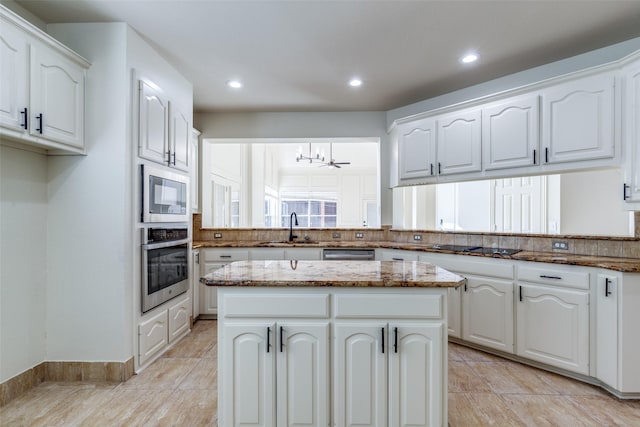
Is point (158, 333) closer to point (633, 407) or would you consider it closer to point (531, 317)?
point (531, 317)

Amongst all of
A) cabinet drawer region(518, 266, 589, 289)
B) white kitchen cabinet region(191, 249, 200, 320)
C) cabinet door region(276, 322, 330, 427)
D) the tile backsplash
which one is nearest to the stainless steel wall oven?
white kitchen cabinet region(191, 249, 200, 320)

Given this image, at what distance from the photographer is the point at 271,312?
162cm

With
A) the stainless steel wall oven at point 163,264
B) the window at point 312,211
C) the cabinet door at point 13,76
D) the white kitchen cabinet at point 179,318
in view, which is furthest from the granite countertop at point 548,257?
the window at point 312,211

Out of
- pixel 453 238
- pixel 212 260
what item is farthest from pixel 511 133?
pixel 212 260

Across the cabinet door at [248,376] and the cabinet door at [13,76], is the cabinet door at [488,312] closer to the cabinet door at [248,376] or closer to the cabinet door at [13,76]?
the cabinet door at [248,376]

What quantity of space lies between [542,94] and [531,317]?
1862 mm

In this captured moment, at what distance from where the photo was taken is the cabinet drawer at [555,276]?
2291 mm

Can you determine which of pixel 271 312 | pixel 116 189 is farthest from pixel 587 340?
pixel 116 189

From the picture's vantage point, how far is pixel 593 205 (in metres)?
3.34

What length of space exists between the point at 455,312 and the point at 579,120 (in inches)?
74.9

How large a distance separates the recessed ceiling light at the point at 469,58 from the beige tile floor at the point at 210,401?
2650mm

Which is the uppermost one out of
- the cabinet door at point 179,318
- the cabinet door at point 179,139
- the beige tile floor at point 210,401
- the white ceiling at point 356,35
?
the white ceiling at point 356,35

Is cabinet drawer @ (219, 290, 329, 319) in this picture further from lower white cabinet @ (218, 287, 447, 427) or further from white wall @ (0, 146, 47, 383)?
white wall @ (0, 146, 47, 383)

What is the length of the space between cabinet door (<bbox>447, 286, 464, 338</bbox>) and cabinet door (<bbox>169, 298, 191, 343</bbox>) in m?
2.55
